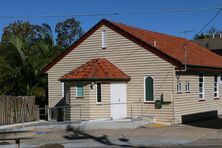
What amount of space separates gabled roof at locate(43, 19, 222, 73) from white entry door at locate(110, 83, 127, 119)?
2.64 meters

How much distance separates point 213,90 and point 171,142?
38.9 ft

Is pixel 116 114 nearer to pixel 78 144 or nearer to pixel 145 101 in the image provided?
pixel 145 101

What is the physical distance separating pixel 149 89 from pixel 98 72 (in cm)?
291

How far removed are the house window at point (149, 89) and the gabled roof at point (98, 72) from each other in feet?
3.66

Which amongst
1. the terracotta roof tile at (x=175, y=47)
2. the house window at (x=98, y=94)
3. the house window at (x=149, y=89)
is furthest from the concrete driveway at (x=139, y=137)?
the terracotta roof tile at (x=175, y=47)

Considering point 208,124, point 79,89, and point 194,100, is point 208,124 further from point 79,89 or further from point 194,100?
point 79,89

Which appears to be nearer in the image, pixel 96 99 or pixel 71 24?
Result: pixel 96 99

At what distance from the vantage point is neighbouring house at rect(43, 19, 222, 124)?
2364cm

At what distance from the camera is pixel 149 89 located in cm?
2427

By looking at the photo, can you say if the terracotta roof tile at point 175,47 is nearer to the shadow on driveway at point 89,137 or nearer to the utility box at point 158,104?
the utility box at point 158,104

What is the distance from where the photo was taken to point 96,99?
939 inches

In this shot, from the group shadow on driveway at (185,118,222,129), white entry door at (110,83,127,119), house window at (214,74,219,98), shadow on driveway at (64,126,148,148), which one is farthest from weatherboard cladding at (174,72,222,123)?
shadow on driveway at (64,126,148,148)

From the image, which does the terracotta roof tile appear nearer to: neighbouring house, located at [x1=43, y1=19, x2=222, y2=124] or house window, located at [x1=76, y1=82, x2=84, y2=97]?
neighbouring house, located at [x1=43, y1=19, x2=222, y2=124]

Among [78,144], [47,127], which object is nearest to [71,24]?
[47,127]
